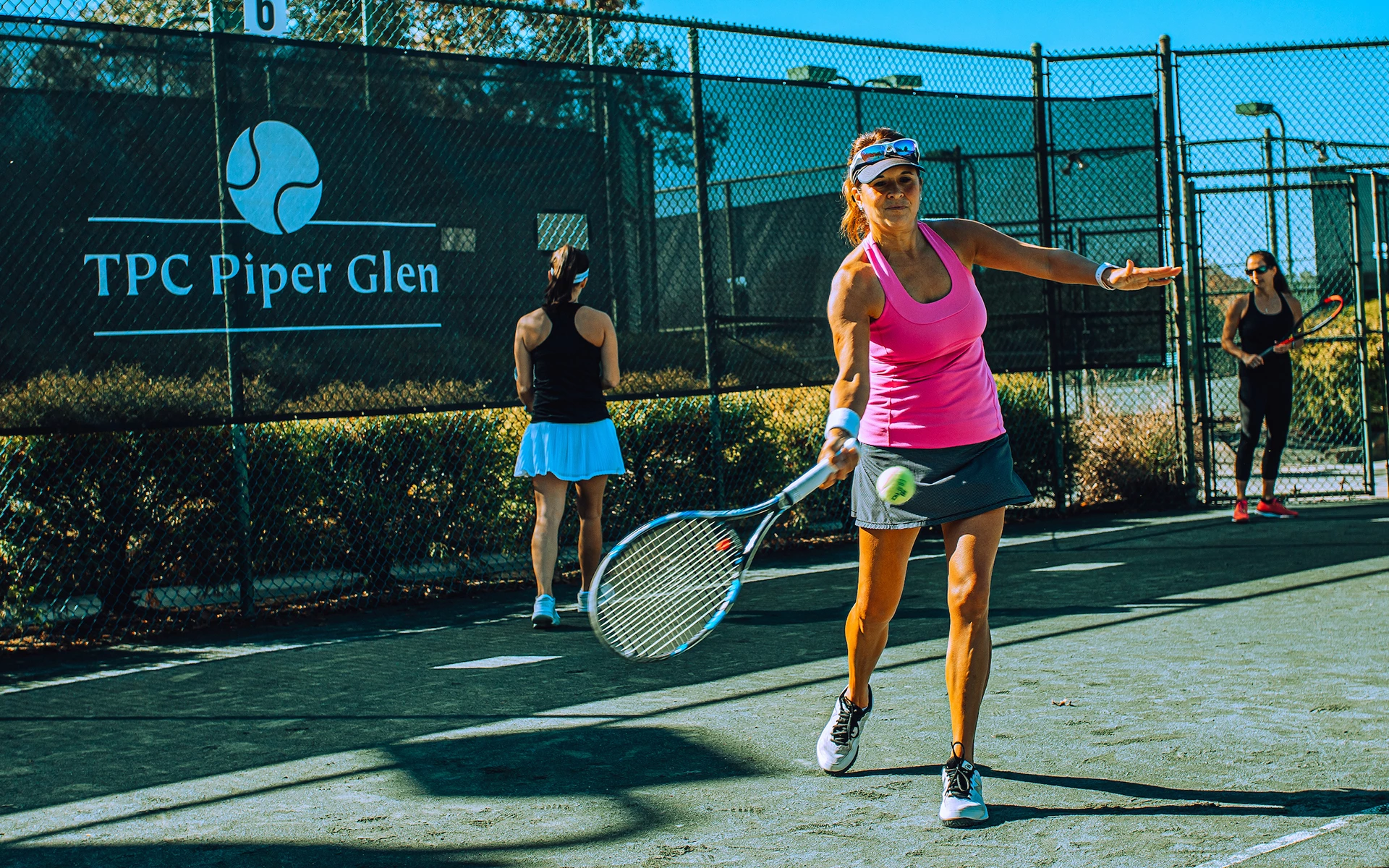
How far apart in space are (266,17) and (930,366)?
16.7 ft

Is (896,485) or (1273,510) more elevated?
(896,485)

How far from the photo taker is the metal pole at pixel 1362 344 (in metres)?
11.2

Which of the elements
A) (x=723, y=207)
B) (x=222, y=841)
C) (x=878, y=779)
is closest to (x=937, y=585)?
(x=723, y=207)

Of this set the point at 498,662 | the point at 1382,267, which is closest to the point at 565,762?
the point at 498,662

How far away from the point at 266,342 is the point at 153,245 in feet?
2.41

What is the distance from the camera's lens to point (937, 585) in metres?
7.73

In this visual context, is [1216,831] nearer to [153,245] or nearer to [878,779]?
[878,779]

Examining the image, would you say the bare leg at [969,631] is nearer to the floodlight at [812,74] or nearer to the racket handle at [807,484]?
the racket handle at [807,484]

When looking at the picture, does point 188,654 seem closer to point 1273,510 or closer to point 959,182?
point 959,182

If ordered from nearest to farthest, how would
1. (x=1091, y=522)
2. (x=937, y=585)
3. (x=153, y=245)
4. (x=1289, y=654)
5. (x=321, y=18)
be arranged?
(x=1289, y=654), (x=153, y=245), (x=937, y=585), (x=321, y=18), (x=1091, y=522)

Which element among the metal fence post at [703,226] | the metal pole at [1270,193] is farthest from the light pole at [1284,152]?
the metal fence post at [703,226]

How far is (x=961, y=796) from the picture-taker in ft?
12.0

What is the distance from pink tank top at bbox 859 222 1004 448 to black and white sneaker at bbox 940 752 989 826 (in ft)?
2.91

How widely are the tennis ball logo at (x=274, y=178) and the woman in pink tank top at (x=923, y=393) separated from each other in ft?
13.8
